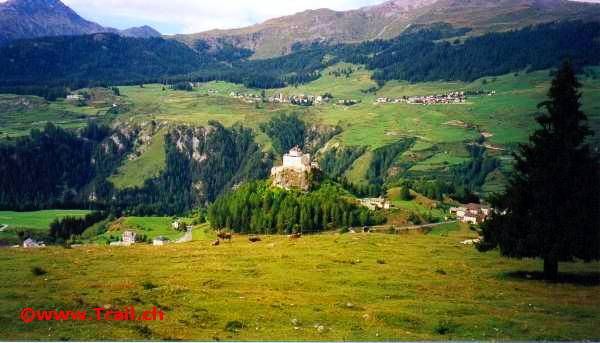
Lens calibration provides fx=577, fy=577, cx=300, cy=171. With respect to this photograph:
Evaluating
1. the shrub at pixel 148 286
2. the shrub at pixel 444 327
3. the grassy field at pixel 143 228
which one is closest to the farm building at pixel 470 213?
the grassy field at pixel 143 228

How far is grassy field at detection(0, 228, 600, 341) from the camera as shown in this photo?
22984mm

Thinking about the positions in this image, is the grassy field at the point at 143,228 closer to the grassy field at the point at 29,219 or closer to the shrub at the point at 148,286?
the grassy field at the point at 29,219

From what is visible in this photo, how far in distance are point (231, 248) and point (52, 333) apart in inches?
984

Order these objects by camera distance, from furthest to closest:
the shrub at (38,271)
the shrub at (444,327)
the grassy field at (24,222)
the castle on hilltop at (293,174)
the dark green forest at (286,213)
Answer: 1. the grassy field at (24,222)
2. the castle on hilltop at (293,174)
3. the dark green forest at (286,213)
4. the shrub at (38,271)
5. the shrub at (444,327)

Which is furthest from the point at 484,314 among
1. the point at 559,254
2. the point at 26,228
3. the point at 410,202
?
the point at 26,228

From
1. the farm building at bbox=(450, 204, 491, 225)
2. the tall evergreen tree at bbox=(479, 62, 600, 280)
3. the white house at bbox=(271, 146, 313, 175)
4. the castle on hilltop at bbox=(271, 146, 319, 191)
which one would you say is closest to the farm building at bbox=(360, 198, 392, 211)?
the castle on hilltop at bbox=(271, 146, 319, 191)

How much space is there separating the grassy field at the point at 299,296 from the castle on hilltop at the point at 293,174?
219ft

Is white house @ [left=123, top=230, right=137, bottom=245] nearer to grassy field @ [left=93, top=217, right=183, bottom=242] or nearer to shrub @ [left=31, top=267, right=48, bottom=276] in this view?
grassy field @ [left=93, top=217, right=183, bottom=242]

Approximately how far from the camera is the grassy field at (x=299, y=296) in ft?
75.4

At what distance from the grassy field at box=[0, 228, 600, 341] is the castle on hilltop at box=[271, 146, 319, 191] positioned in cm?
6684

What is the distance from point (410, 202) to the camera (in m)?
120

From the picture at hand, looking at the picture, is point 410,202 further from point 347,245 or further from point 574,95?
point 574,95

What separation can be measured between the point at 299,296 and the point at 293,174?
82.3 metres

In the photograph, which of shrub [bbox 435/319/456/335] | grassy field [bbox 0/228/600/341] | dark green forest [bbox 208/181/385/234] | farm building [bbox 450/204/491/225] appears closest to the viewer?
grassy field [bbox 0/228/600/341]
